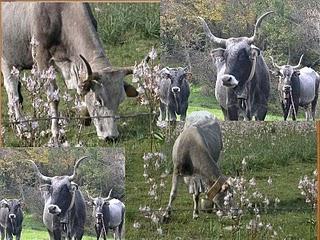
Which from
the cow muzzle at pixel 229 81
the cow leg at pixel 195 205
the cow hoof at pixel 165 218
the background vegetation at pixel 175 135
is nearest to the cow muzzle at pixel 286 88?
the background vegetation at pixel 175 135

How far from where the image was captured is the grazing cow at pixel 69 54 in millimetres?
7578

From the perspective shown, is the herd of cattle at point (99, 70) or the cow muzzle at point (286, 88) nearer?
the herd of cattle at point (99, 70)

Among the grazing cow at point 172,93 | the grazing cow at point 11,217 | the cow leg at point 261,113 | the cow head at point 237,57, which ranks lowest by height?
the grazing cow at point 11,217

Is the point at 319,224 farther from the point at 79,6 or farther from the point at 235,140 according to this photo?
the point at 79,6

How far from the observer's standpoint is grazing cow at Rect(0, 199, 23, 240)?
25.3 feet

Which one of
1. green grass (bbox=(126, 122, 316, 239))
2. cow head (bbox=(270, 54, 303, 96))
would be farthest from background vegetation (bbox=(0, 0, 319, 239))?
cow head (bbox=(270, 54, 303, 96))

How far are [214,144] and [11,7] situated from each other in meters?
2.07

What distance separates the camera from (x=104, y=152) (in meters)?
7.64

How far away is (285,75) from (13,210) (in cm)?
256

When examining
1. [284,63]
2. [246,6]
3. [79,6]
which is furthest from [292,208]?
[79,6]

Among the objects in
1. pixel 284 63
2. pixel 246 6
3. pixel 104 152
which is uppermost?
pixel 246 6

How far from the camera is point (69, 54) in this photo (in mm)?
7656

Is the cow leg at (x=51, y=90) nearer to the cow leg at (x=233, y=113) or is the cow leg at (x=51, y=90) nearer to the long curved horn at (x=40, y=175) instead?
the long curved horn at (x=40, y=175)

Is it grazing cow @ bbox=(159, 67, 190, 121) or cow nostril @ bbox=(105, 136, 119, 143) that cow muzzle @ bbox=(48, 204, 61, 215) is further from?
grazing cow @ bbox=(159, 67, 190, 121)
